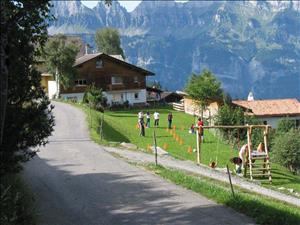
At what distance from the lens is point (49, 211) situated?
1327cm

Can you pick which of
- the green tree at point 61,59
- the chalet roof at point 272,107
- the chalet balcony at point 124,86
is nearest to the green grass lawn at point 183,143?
the chalet roof at point 272,107

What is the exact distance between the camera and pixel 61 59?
2473 inches

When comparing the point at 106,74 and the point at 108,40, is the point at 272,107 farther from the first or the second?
the point at 108,40

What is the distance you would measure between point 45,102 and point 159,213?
3.87 meters

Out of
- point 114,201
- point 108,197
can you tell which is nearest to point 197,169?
point 108,197

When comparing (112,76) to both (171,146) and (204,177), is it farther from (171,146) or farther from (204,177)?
(204,177)

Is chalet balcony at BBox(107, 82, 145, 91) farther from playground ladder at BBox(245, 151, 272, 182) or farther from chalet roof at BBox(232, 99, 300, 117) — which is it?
playground ladder at BBox(245, 151, 272, 182)

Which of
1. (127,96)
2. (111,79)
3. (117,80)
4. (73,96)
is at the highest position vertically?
(111,79)

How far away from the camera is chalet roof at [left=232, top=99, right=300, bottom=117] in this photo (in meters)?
62.6

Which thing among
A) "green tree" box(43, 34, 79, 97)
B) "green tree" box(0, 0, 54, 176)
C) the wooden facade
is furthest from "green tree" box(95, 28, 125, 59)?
"green tree" box(0, 0, 54, 176)

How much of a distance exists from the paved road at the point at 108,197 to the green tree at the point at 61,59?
4122 centimetres

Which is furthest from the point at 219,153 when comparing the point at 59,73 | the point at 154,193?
the point at 59,73

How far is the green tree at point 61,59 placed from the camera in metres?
62.4

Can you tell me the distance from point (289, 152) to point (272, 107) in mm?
34935
